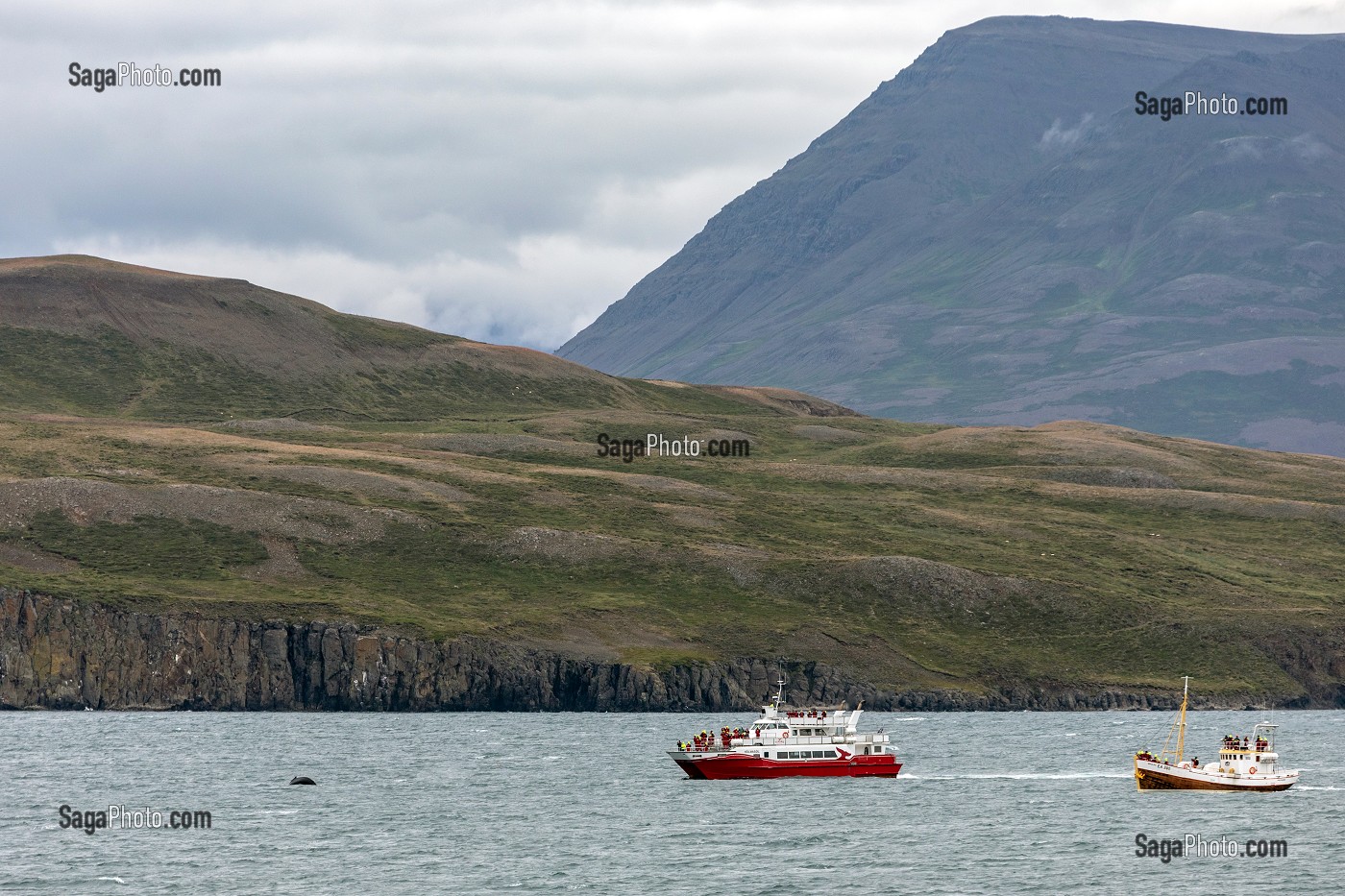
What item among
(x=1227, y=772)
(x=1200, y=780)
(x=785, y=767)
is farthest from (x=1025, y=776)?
(x=785, y=767)

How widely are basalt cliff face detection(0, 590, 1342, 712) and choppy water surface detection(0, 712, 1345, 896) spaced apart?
60.2 ft

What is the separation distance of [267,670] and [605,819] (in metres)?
89.0

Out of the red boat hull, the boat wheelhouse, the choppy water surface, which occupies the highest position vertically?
the boat wheelhouse

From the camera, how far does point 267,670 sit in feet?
635

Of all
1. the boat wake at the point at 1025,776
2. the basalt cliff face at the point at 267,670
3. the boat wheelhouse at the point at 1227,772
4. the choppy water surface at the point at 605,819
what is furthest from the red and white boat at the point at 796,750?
the basalt cliff face at the point at 267,670

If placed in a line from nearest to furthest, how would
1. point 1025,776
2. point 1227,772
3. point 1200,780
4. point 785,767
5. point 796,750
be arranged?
point 1227,772 → point 1200,780 → point 1025,776 → point 785,767 → point 796,750

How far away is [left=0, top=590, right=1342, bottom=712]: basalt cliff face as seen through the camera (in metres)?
190

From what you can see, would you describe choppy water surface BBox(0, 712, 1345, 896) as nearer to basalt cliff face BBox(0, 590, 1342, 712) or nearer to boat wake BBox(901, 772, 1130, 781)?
boat wake BBox(901, 772, 1130, 781)

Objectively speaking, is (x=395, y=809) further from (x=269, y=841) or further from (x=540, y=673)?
(x=540, y=673)

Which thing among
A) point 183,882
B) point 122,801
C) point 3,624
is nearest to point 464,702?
point 3,624

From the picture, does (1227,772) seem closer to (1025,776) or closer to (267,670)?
(1025,776)

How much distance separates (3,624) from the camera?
189375 millimetres

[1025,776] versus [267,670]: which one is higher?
[267,670]

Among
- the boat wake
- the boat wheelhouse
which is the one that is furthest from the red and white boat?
the boat wheelhouse
